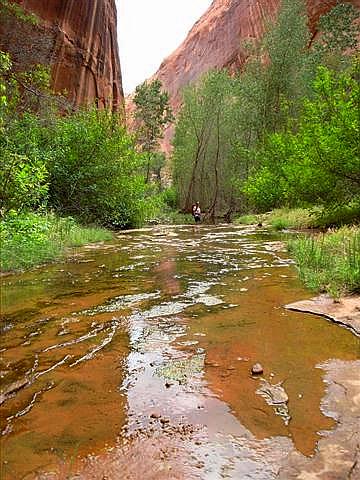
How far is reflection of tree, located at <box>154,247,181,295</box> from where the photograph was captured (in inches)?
276

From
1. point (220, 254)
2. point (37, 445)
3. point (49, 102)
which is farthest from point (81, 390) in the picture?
point (49, 102)

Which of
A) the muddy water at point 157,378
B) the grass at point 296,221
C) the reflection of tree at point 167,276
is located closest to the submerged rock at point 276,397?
the muddy water at point 157,378

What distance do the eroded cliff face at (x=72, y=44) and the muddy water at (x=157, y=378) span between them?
17196 millimetres

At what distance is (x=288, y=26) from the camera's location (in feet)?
103

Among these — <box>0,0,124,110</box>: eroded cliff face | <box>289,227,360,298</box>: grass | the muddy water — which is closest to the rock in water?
the muddy water

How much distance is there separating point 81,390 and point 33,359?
2.62 ft

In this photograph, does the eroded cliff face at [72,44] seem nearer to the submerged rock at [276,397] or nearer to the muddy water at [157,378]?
the muddy water at [157,378]

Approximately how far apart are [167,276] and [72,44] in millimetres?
25349

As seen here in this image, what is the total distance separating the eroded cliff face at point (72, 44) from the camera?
20.4 meters

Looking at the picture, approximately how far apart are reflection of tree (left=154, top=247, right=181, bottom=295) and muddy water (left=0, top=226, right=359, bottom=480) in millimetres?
85

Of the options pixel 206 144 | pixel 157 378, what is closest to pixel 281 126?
pixel 206 144

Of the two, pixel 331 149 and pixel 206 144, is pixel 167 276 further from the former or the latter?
pixel 206 144

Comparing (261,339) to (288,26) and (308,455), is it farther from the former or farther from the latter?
(288,26)

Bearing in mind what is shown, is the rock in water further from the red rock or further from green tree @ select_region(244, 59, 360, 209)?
the red rock
